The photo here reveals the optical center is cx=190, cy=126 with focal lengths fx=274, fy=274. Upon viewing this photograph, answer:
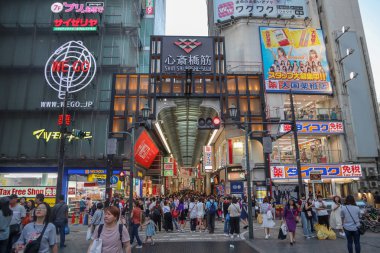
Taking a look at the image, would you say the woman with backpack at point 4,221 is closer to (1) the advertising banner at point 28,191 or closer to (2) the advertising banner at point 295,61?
(1) the advertising banner at point 28,191

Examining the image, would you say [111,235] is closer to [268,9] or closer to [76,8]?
[76,8]

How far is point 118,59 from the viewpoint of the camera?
101 feet

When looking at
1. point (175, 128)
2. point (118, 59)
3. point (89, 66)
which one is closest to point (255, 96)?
point (175, 128)

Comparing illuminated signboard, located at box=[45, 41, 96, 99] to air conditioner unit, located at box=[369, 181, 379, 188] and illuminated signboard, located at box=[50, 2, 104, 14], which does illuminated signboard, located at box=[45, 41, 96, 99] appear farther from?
air conditioner unit, located at box=[369, 181, 379, 188]

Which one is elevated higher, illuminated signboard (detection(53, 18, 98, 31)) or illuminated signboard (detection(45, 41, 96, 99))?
illuminated signboard (detection(53, 18, 98, 31))

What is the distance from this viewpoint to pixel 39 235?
171 inches

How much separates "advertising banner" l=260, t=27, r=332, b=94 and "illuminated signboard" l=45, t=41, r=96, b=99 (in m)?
18.8

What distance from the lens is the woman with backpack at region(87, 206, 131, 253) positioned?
4320 mm

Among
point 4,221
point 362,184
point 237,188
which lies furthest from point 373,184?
point 4,221

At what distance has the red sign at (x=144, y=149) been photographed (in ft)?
89.2

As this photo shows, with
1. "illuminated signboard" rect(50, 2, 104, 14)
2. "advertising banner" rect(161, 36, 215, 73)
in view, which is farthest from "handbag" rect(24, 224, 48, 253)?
"illuminated signboard" rect(50, 2, 104, 14)

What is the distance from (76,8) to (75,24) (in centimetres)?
204

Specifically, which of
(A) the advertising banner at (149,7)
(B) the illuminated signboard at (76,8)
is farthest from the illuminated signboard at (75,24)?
(A) the advertising banner at (149,7)

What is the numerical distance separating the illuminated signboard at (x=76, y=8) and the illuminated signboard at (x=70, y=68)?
368 centimetres
